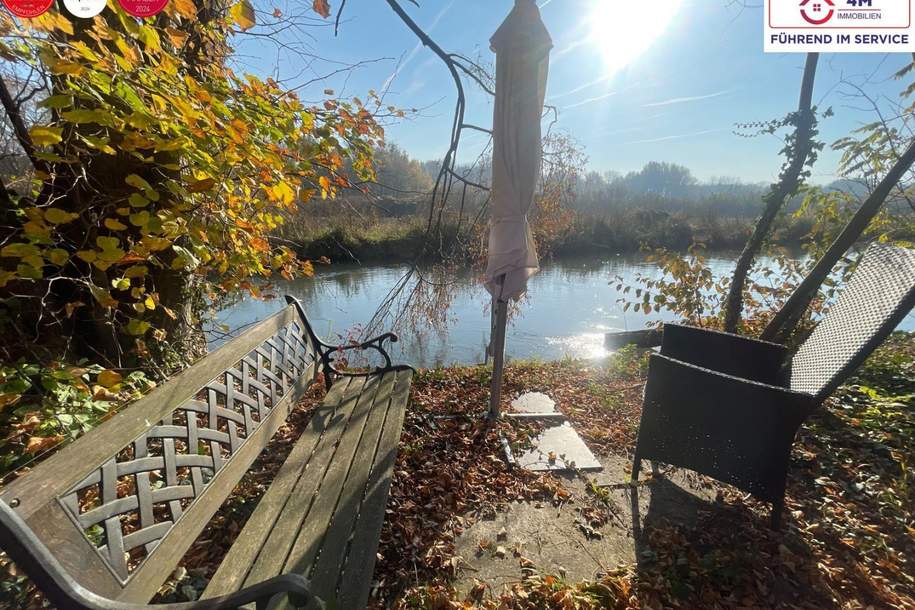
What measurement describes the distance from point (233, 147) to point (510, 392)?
3096 millimetres

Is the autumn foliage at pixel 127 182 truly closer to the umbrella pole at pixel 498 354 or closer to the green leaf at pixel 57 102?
the green leaf at pixel 57 102

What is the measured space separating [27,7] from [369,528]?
2792mm

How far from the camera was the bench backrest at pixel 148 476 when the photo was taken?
38.0 inches

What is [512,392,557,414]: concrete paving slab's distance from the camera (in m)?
3.42

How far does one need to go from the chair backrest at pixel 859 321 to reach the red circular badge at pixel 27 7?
401cm

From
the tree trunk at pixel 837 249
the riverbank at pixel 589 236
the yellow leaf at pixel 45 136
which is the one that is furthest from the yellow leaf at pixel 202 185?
the riverbank at pixel 589 236

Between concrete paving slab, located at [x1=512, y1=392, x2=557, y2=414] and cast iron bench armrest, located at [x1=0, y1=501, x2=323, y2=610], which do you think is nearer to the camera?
cast iron bench armrest, located at [x1=0, y1=501, x2=323, y2=610]

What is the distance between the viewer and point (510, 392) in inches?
150

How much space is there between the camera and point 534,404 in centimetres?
354

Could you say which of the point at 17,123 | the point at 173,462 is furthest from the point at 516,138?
the point at 17,123

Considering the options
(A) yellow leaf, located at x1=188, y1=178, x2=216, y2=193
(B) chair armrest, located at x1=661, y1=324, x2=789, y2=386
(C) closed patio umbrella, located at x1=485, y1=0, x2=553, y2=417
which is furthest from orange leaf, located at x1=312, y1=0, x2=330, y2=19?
(B) chair armrest, located at x1=661, y1=324, x2=789, y2=386

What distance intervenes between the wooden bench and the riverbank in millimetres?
8073

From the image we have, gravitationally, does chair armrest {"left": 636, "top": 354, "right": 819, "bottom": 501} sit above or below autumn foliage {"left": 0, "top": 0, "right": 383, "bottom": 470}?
below

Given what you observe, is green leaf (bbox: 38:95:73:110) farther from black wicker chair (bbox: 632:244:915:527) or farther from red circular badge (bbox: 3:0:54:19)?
black wicker chair (bbox: 632:244:915:527)
